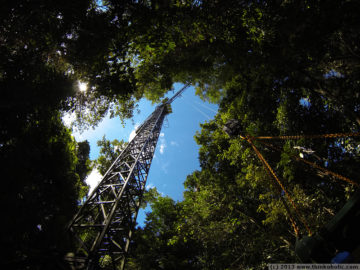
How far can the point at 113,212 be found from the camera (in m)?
4.74

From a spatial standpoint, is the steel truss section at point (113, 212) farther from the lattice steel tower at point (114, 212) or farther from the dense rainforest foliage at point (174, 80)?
the dense rainforest foliage at point (174, 80)

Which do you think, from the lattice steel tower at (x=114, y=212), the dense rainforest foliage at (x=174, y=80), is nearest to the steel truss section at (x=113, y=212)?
the lattice steel tower at (x=114, y=212)

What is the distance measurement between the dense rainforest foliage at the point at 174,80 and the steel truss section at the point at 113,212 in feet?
2.36

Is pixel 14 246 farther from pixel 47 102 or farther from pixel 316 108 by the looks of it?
pixel 316 108

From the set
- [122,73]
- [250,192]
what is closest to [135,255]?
[250,192]

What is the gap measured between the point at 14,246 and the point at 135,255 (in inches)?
351

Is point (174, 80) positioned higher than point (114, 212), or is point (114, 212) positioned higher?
point (174, 80)

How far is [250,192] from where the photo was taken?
32.9ft

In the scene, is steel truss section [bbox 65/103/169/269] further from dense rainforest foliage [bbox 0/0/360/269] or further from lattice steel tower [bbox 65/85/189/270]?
dense rainforest foliage [bbox 0/0/360/269]

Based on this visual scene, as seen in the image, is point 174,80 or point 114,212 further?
point 174,80

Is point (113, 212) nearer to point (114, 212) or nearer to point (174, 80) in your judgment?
point (114, 212)

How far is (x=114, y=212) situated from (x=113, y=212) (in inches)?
1.5

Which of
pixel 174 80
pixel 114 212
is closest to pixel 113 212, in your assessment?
pixel 114 212

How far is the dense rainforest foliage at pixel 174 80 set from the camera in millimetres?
3914
